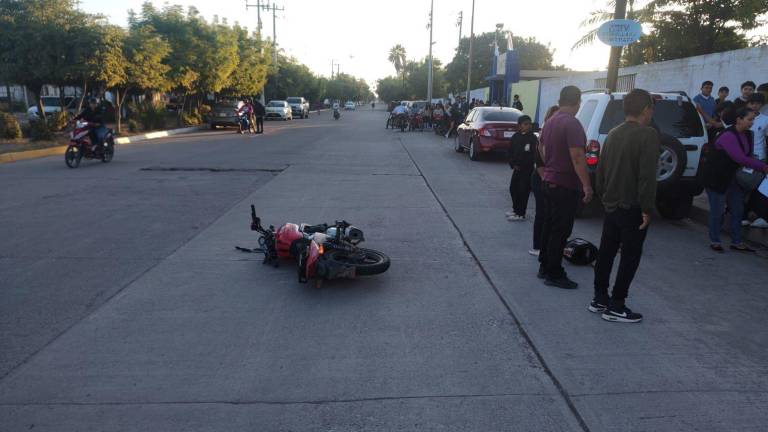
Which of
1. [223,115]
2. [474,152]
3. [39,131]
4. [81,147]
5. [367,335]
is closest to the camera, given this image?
[367,335]

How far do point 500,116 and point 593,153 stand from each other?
8873 millimetres

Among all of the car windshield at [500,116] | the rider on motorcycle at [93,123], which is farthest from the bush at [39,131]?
the car windshield at [500,116]

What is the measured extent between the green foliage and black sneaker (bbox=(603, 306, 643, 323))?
26.7 m

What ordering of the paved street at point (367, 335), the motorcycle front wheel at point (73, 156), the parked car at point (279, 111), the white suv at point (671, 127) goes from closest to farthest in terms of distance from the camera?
the paved street at point (367, 335)
the white suv at point (671, 127)
the motorcycle front wheel at point (73, 156)
the parked car at point (279, 111)

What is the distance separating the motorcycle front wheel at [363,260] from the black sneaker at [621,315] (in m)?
1.96

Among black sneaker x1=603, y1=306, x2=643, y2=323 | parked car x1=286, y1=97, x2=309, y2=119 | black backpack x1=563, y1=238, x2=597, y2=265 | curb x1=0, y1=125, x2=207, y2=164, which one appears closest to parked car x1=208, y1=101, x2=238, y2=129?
curb x1=0, y1=125, x2=207, y2=164

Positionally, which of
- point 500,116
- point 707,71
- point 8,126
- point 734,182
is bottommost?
point 8,126

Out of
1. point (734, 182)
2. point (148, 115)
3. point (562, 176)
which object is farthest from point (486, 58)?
point (562, 176)

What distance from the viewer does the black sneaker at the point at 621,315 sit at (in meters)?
4.58

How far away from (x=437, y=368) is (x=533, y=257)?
306 centimetres

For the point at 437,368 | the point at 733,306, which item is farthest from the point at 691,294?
the point at 437,368

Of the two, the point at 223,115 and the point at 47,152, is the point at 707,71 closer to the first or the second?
the point at 47,152

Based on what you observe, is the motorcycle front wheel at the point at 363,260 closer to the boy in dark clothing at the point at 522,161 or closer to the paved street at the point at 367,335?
the paved street at the point at 367,335

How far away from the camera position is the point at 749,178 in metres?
6.48
